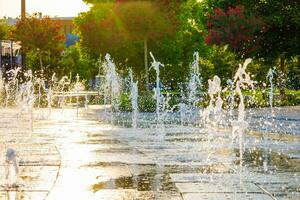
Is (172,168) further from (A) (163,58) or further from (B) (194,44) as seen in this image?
(B) (194,44)

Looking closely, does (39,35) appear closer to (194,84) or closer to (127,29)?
(127,29)

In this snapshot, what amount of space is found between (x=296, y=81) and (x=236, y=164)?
40399 mm

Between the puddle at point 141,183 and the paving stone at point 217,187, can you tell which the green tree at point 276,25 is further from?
the paving stone at point 217,187

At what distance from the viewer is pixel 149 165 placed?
10273 mm

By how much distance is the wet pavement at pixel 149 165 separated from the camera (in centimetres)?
790

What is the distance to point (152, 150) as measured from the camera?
40.8 ft

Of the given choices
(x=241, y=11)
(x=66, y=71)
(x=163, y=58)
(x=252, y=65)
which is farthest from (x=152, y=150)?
(x=66, y=71)

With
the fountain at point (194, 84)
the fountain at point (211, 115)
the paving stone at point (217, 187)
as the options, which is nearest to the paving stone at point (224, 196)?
the paving stone at point (217, 187)

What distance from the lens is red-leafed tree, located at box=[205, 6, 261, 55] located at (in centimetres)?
2444

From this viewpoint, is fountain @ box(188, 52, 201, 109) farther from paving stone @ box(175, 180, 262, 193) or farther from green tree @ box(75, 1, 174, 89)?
paving stone @ box(175, 180, 262, 193)

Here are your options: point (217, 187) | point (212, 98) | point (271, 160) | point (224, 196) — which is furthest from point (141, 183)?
point (212, 98)

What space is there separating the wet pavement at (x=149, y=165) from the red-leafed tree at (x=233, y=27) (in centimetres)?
823

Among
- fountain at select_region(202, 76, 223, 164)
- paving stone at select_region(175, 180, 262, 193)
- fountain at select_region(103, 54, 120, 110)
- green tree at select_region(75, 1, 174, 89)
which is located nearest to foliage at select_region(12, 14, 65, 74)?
green tree at select_region(75, 1, 174, 89)

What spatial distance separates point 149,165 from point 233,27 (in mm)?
15230
